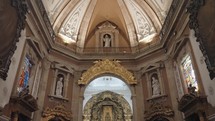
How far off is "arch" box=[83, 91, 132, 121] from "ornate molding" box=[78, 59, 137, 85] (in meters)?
2.73

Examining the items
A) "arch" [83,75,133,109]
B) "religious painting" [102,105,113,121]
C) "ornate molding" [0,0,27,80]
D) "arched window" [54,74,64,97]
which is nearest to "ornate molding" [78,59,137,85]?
"arched window" [54,74,64,97]

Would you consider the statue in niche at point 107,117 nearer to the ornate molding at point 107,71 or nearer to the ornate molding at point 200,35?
the ornate molding at point 107,71

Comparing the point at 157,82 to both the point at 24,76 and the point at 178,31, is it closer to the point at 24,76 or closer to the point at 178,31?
the point at 178,31

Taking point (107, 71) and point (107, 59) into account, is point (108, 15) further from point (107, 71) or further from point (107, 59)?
point (107, 71)

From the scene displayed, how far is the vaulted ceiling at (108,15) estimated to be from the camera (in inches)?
593

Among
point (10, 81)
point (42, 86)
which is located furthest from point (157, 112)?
point (10, 81)

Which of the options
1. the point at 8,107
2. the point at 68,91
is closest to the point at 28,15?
the point at 8,107

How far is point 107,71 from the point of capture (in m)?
14.5

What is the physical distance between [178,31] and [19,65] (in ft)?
28.0

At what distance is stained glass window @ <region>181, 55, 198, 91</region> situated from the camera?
34.1 feet

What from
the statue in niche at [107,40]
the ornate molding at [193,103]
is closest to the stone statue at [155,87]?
the ornate molding at [193,103]

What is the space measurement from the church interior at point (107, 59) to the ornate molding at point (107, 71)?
0.07 m

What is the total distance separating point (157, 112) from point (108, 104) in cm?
514

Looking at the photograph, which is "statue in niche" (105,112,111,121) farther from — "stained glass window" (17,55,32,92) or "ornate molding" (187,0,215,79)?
"ornate molding" (187,0,215,79)
